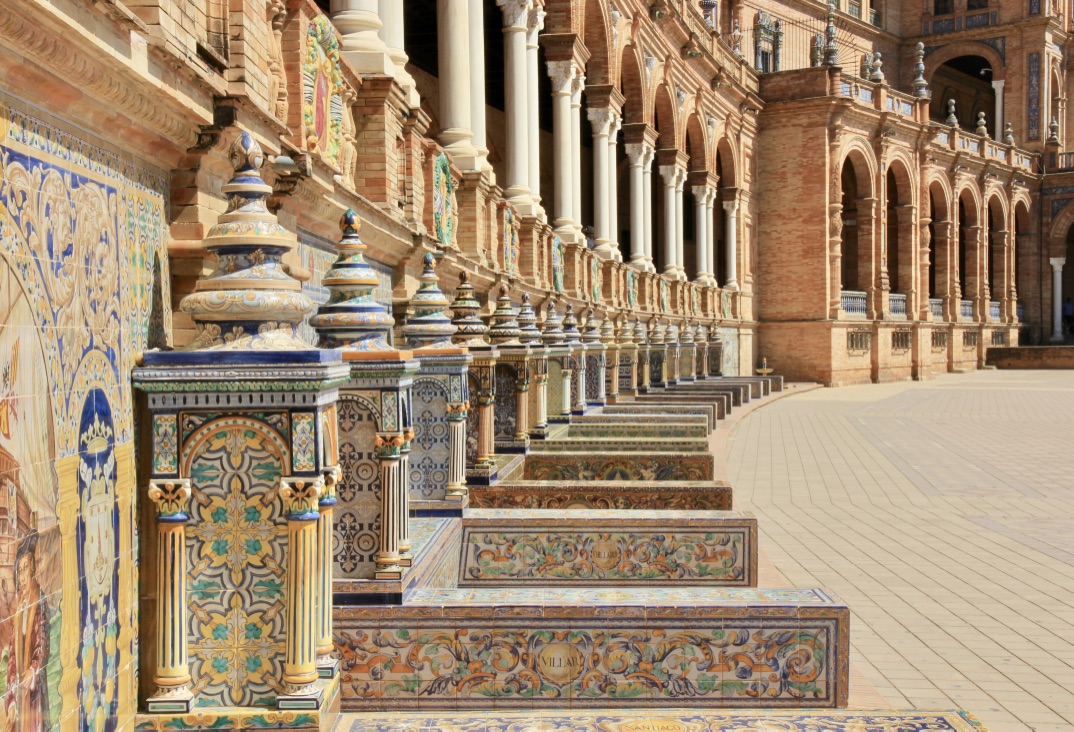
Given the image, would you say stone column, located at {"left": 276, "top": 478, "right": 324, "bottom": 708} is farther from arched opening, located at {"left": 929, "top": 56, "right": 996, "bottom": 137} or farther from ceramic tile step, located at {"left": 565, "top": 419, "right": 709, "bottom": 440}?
arched opening, located at {"left": 929, "top": 56, "right": 996, "bottom": 137}

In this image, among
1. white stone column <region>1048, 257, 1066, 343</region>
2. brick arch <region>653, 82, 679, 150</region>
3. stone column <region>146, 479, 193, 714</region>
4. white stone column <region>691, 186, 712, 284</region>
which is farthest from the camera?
white stone column <region>1048, 257, 1066, 343</region>

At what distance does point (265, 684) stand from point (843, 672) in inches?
79.5

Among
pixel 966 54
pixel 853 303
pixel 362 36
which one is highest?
pixel 966 54

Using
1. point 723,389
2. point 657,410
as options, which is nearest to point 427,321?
point 657,410

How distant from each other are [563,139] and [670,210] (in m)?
9.59

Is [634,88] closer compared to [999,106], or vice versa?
A: [634,88]

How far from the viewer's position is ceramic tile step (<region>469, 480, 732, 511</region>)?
21.5 ft

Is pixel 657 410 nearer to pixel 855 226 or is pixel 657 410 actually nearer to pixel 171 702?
pixel 171 702

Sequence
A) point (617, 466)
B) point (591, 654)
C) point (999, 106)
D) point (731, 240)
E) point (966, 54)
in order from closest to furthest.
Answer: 1. point (591, 654)
2. point (617, 466)
3. point (731, 240)
4. point (999, 106)
5. point (966, 54)

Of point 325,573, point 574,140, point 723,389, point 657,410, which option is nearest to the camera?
point 325,573

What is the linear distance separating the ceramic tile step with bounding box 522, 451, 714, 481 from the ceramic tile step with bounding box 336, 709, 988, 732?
4.31 m

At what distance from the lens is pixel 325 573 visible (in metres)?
3.13

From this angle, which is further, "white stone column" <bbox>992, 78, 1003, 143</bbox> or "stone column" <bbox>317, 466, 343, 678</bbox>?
"white stone column" <bbox>992, 78, 1003, 143</bbox>

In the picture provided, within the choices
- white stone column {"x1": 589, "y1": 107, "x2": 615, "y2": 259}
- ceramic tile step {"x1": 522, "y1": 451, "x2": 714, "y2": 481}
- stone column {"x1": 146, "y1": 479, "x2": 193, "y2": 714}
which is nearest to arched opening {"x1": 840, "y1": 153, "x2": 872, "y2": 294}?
white stone column {"x1": 589, "y1": 107, "x2": 615, "y2": 259}
